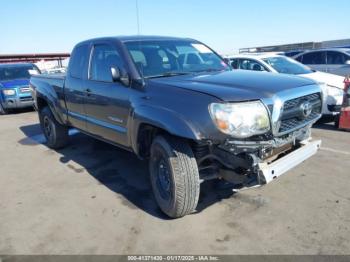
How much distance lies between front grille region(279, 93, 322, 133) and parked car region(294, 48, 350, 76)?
8375 millimetres

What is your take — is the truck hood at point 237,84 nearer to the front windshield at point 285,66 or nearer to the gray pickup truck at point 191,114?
the gray pickup truck at point 191,114

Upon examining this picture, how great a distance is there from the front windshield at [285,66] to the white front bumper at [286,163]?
4.89m

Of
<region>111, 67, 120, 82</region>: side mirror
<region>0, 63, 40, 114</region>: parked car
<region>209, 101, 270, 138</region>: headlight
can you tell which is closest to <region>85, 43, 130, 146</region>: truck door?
<region>111, 67, 120, 82</region>: side mirror

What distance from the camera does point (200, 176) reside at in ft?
11.6

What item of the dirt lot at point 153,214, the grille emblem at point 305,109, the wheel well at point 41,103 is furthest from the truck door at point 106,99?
the wheel well at point 41,103

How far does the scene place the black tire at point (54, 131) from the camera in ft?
20.9

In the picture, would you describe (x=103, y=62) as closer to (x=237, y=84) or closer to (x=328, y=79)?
(x=237, y=84)

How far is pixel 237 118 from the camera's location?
2992 mm

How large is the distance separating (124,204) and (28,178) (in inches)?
75.3

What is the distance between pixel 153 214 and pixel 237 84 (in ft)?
5.36

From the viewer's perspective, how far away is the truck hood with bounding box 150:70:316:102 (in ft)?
10.2

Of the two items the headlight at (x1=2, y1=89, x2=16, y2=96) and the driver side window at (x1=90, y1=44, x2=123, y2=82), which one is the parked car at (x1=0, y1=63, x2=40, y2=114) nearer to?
the headlight at (x1=2, y1=89, x2=16, y2=96)

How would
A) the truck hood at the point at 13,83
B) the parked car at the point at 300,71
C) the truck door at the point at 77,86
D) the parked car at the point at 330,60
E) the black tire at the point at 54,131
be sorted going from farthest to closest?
the truck hood at the point at 13,83
the parked car at the point at 330,60
the parked car at the point at 300,71
the black tire at the point at 54,131
the truck door at the point at 77,86

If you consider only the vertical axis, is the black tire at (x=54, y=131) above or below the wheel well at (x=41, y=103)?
below
